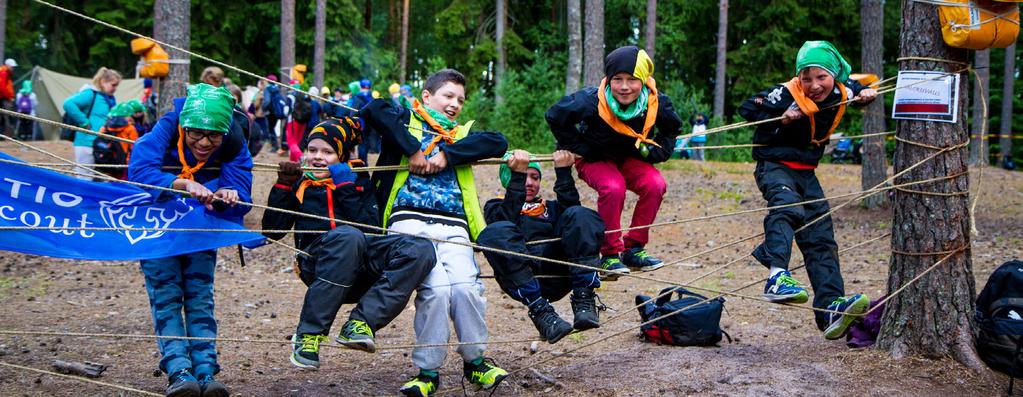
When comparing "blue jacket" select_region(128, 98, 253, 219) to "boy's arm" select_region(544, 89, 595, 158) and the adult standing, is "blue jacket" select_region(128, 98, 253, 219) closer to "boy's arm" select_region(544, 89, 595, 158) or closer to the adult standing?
"boy's arm" select_region(544, 89, 595, 158)

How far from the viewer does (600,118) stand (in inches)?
203

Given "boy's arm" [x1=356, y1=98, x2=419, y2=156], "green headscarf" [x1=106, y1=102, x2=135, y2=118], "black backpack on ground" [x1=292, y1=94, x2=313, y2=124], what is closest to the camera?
"boy's arm" [x1=356, y1=98, x2=419, y2=156]

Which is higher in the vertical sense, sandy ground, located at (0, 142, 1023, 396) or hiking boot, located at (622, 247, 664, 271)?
hiking boot, located at (622, 247, 664, 271)

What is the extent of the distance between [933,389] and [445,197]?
278 cm

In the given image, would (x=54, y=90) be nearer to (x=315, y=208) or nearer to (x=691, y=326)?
(x=315, y=208)

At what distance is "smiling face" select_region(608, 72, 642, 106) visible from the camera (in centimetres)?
508

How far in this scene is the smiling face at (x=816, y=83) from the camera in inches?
208

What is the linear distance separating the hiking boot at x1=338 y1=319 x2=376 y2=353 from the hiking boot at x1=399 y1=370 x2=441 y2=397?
528mm

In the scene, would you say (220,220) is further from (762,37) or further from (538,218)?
(762,37)

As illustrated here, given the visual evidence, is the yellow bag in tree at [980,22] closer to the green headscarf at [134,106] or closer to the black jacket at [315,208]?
the black jacket at [315,208]

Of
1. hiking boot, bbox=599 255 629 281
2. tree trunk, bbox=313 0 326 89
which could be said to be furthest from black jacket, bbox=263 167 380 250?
tree trunk, bbox=313 0 326 89

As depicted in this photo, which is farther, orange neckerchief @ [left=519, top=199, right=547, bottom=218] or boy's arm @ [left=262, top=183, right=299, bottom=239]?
orange neckerchief @ [left=519, top=199, right=547, bottom=218]

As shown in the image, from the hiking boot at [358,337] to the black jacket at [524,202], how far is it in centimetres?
115

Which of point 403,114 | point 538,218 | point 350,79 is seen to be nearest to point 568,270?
point 538,218
